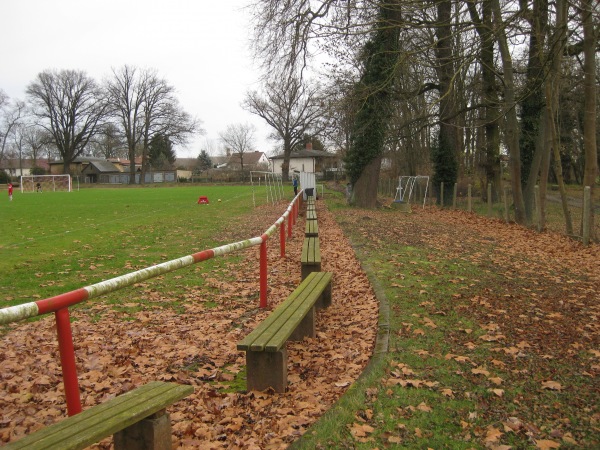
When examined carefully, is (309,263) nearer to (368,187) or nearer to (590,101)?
(590,101)

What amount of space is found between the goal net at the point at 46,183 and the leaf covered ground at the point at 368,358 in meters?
61.1

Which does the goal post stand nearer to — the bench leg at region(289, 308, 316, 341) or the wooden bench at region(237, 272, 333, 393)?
the bench leg at region(289, 308, 316, 341)

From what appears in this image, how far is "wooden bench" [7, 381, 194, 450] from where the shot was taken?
253 cm

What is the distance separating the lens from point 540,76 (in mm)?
14359

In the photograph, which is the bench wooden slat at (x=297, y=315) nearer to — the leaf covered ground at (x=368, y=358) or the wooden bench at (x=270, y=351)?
the wooden bench at (x=270, y=351)

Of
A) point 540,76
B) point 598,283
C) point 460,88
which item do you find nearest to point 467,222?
point 460,88

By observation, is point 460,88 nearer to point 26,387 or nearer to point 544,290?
point 544,290

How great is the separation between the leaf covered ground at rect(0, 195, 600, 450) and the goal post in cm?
6112

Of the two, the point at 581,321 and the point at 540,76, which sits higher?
the point at 540,76

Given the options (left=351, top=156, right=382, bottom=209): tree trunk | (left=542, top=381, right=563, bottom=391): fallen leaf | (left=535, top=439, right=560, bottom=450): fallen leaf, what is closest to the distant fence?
(left=351, top=156, right=382, bottom=209): tree trunk

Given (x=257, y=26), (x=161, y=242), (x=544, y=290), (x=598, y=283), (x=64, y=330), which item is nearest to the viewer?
(x=64, y=330)

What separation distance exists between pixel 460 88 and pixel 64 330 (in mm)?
17083

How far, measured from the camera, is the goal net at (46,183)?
63000mm

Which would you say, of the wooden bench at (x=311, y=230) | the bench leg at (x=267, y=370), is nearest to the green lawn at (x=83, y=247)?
the wooden bench at (x=311, y=230)
